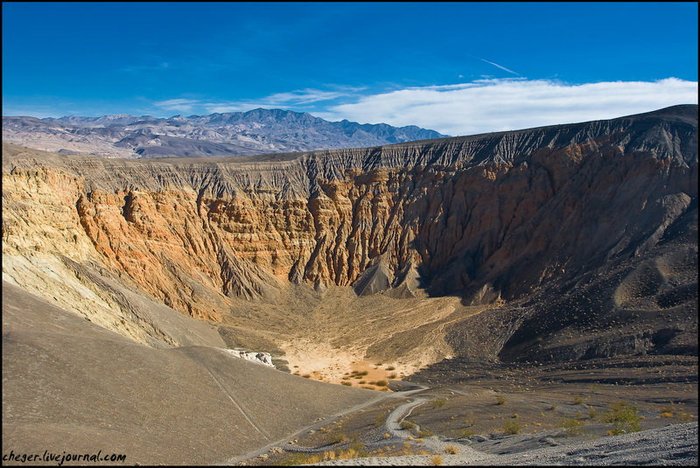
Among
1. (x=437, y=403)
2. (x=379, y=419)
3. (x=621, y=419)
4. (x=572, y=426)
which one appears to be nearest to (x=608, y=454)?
(x=572, y=426)

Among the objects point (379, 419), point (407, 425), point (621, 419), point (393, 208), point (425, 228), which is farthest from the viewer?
point (393, 208)

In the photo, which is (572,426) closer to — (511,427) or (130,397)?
(511,427)

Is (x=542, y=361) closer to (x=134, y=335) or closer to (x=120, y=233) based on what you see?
(x=134, y=335)

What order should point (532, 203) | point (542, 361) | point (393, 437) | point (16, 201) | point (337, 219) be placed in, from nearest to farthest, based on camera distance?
point (393, 437) < point (542, 361) < point (16, 201) < point (532, 203) < point (337, 219)

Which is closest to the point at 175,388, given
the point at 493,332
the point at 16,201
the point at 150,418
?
the point at 150,418

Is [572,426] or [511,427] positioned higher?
[572,426]

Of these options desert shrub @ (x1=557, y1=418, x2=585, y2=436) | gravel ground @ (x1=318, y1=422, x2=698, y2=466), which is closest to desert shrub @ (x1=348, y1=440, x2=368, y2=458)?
gravel ground @ (x1=318, y1=422, x2=698, y2=466)
